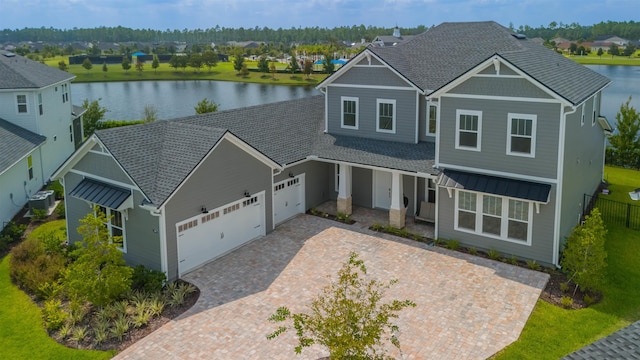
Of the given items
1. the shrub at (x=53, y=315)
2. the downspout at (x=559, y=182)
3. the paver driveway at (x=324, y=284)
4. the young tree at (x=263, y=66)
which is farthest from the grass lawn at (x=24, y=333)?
the young tree at (x=263, y=66)

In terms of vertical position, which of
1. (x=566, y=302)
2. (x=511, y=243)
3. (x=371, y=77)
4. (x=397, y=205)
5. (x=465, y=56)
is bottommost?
(x=566, y=302)

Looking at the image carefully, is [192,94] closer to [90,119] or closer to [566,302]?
[90,119]

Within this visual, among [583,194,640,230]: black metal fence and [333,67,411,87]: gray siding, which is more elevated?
[333,67,411,87]: gray siding

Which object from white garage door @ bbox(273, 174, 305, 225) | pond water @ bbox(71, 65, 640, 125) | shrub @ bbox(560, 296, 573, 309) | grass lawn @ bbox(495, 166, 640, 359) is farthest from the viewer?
pond water @ bbox(71, 65, 640, 125)

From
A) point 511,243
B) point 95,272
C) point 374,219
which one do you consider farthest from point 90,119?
point 511,243

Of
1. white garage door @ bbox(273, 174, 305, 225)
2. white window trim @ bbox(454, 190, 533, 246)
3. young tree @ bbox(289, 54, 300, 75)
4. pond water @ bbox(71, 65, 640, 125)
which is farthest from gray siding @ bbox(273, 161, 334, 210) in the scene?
young tree @ bbox(289, 54, 300, 75)

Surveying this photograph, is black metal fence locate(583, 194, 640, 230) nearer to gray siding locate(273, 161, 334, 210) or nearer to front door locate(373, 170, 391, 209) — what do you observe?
front door locate(373, 170, 391, 209)
